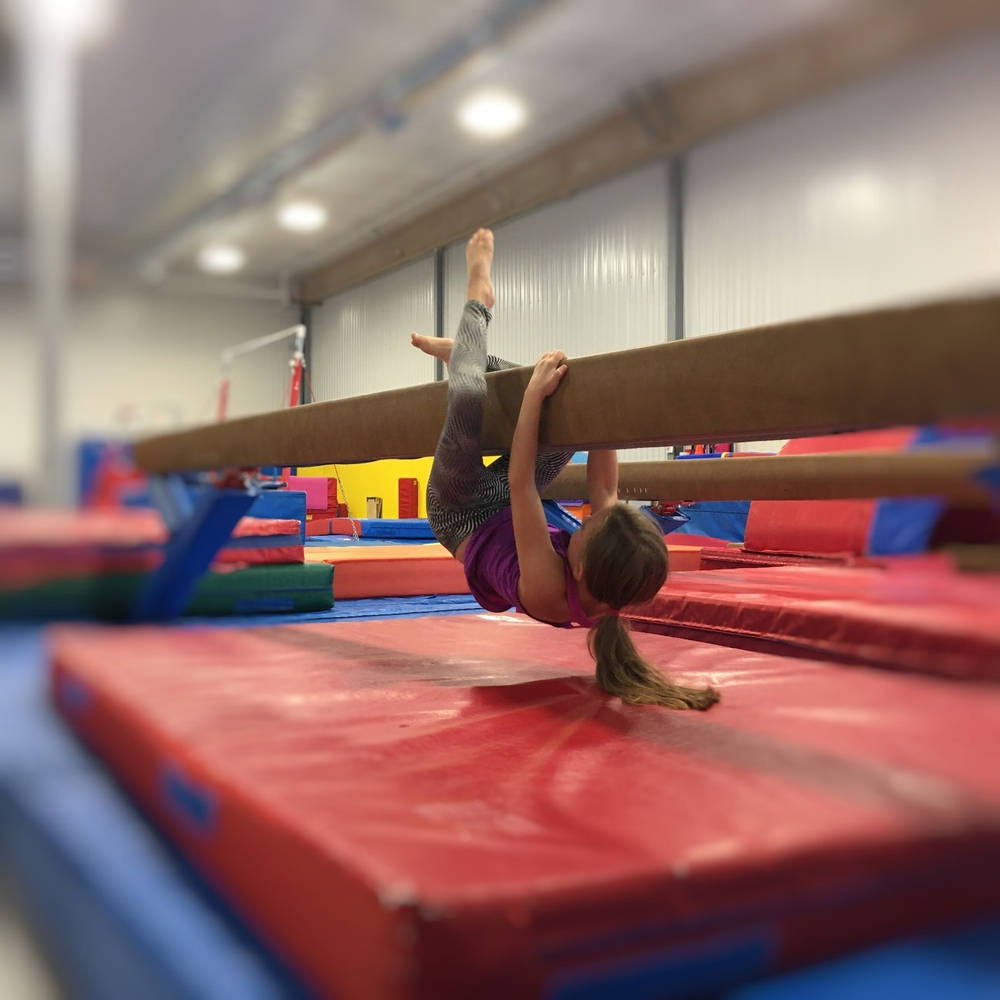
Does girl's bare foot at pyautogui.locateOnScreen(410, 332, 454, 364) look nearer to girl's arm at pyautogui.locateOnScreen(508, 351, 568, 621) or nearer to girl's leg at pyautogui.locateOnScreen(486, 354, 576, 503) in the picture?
girl's leg at pyautogui.locateOnScreen(486, 354, 576, 503)

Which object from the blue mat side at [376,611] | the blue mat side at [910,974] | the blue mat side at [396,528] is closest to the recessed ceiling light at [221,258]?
the blue mat side at [910,974]

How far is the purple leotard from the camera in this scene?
4.80 ft

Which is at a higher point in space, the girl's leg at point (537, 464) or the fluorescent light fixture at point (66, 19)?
the fluorescent light fixture at point (66, 19)

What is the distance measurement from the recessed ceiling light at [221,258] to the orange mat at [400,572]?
2519 millimetres

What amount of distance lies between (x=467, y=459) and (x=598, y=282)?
439cm

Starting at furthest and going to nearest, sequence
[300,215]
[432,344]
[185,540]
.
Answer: [432,344] < [185,540] < [300,215]

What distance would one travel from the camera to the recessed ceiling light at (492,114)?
1026 millimetres

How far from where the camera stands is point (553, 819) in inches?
29.4

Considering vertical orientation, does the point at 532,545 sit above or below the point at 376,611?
above

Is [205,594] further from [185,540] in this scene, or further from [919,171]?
[919,171]

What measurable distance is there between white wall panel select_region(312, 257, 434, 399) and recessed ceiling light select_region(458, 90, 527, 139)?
0.84ft

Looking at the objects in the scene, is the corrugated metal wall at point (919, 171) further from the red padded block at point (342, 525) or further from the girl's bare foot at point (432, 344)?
the red padded block at point (342, 525)

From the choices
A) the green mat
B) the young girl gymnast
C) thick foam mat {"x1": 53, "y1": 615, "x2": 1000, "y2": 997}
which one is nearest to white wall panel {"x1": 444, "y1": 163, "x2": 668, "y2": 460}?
the green mat

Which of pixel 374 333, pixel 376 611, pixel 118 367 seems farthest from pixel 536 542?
pixel 376 611
